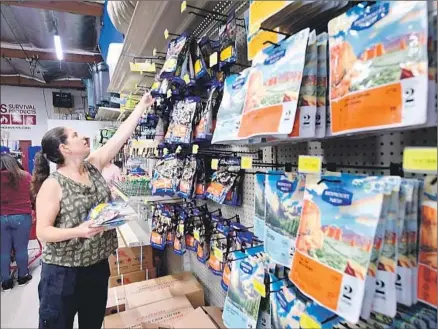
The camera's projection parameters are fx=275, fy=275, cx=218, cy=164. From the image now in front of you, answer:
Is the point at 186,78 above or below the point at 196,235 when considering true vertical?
above

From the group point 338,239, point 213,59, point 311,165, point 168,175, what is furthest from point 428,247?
point 168,175

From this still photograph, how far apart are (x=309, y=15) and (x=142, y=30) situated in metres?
1.15

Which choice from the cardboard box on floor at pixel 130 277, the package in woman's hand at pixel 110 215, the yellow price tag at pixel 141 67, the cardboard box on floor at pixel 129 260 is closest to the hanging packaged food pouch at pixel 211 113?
the package in woman's hand at pixel 110 215

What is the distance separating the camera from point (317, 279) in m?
0.57

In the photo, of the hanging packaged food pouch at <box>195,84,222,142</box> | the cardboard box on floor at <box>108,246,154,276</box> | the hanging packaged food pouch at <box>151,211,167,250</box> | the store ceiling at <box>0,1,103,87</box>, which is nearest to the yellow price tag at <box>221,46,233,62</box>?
the hanging packaged food pouch at <box>195,84,222,142</box>

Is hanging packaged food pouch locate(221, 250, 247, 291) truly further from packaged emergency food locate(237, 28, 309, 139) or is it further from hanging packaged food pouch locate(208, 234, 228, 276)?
packaged emergency food locate(237, 28, 309, 139)

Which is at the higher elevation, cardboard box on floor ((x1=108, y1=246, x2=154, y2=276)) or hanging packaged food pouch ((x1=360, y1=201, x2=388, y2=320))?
hanging packaged food pouch ((x1=360, y1=201, x2=388, y2=320))

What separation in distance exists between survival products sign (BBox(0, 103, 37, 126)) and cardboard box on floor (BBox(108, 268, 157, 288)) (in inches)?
72.3

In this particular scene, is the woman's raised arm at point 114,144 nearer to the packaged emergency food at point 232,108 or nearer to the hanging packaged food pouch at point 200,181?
the hanging packaged food pouch at point 200,181

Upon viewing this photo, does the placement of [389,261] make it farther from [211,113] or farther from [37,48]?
[37,48]

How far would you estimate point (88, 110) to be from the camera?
965 mm

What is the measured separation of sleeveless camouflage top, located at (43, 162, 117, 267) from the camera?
128cm

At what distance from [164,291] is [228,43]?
1.62 m

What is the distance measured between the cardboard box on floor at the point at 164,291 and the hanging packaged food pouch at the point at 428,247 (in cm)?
159
